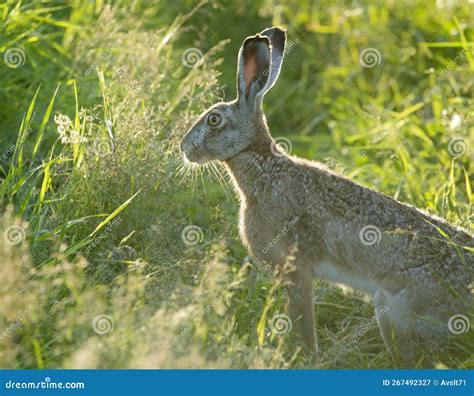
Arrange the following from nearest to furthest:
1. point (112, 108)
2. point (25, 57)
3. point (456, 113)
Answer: point (112, 108), point (25, 57), point (456, 113)

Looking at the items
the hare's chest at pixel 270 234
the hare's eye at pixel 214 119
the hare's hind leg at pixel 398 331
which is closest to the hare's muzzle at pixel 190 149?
the hare's eye at pixel 214 119

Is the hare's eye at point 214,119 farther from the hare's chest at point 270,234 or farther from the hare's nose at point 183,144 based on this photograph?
the hare's chest at point 270,234

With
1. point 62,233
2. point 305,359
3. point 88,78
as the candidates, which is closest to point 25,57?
point 88,78

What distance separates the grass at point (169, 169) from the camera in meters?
5.10

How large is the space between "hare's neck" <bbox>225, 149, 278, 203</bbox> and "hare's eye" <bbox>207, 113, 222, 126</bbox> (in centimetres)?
27

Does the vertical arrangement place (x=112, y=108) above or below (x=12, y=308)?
above

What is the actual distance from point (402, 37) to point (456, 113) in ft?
7.68

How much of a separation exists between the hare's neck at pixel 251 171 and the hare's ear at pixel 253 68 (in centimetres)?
36

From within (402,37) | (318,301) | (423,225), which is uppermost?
(402,37)

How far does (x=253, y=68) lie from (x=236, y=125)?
0.41 meters

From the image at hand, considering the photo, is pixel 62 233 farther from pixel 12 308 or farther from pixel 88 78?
pixel 88 78

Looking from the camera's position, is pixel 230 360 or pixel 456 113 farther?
pixel 456 113

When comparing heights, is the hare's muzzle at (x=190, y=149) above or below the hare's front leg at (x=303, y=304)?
above

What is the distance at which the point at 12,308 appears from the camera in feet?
16.5
